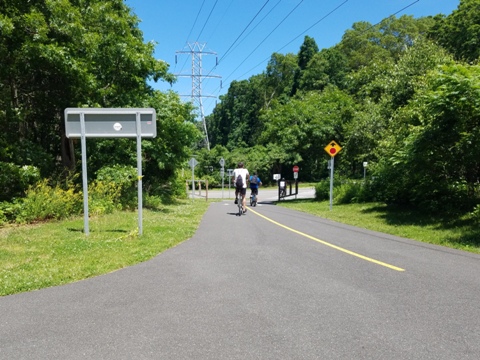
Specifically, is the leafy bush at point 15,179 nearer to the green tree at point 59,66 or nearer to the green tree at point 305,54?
the green tree at point 59,66

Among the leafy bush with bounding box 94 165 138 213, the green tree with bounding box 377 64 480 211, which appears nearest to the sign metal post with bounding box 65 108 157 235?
the leafy bush with bounding box 94 165 138 213

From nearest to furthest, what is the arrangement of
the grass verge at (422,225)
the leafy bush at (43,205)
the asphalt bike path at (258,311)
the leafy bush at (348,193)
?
the asphalt bike path at (258,311), the grass verge at (422,225), the leafy bush at (43,205), the leafy bush at (348,193)

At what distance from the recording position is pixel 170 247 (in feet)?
25.8

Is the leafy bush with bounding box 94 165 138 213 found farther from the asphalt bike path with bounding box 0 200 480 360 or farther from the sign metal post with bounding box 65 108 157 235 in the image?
the asphalt bike path with bounding box 0 200 480 360

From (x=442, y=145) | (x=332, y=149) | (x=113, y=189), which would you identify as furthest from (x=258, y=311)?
(x=332, y=149)

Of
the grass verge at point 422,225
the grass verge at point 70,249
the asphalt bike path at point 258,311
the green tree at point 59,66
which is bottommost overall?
the grass verge at point 422,225

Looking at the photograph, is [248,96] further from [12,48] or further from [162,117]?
[12,48]

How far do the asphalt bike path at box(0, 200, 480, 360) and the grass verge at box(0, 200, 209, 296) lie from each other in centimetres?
36

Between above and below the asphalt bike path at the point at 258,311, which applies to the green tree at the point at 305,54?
above

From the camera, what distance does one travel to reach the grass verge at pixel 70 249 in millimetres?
5668

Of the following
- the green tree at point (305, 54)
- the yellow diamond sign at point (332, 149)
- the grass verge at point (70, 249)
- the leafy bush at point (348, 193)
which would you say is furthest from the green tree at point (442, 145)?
the green tree at point (305, 54)

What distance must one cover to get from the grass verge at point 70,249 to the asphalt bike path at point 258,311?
1.17 ft

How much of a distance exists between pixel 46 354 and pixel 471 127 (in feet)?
39.3

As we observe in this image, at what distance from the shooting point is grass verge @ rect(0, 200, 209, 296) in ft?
18.6
